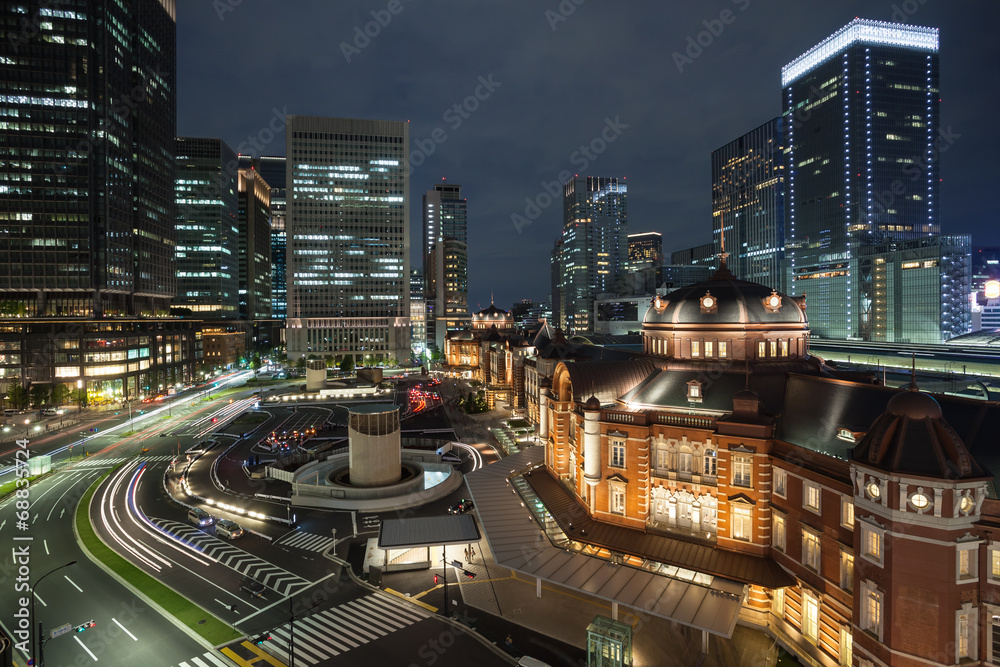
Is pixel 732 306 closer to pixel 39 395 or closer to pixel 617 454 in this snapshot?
pixel 617 454

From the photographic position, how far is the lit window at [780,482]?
3139cm

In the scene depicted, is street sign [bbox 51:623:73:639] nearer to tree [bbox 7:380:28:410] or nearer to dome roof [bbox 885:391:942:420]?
dome roof [bbox 885:391:942:420]

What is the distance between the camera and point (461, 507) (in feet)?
169

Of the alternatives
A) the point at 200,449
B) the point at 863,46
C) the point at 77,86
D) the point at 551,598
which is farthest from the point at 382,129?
the point at 551,598

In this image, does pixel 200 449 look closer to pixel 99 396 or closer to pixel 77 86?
pixel 99 396

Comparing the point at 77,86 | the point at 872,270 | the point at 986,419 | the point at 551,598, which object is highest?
the point at 77,86

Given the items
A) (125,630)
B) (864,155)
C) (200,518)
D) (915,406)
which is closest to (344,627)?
(125,630)

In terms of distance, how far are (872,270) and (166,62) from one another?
22084cm

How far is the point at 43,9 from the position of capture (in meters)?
115

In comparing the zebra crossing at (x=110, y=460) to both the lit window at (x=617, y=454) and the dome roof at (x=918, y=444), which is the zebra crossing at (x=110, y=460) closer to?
the lit window at (x=617, y=454)

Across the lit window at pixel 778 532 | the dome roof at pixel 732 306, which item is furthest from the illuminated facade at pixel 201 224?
the lit window at pixel 778 532

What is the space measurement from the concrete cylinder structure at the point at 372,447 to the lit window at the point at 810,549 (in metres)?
40.3

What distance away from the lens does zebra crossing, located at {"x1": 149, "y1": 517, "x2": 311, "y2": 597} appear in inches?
1474

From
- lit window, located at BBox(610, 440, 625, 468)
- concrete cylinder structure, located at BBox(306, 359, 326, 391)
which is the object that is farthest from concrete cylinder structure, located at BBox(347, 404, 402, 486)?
concrete cylinder structure, located at BBox(306, 359, 326, 391)
